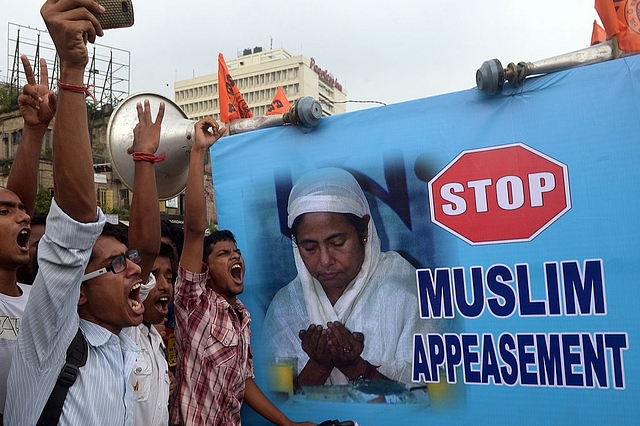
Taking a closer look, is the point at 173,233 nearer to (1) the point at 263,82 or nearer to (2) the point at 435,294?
(2) the point at 435,294

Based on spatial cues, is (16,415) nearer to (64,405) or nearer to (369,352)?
(64,405)

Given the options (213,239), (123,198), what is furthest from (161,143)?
(123,198)

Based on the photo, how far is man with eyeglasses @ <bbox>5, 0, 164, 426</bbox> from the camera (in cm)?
138

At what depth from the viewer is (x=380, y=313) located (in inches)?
109

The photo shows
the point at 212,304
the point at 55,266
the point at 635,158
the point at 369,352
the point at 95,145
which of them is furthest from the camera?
the point at 95,145

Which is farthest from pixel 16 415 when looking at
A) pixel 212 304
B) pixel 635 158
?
pixel 635 158

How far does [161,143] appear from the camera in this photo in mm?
3166

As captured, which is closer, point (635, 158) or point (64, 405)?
point (64, 405)

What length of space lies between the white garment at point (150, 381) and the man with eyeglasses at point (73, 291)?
267mm

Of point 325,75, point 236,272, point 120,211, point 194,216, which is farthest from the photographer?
point 325,75

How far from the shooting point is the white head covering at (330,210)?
2.84 m

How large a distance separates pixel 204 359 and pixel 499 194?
57.0 inches

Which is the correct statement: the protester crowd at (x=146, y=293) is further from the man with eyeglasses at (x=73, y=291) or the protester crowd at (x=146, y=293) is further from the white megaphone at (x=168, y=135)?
the white megaphone at (x=168, y=135)

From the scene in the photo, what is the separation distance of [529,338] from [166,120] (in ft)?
7.15
